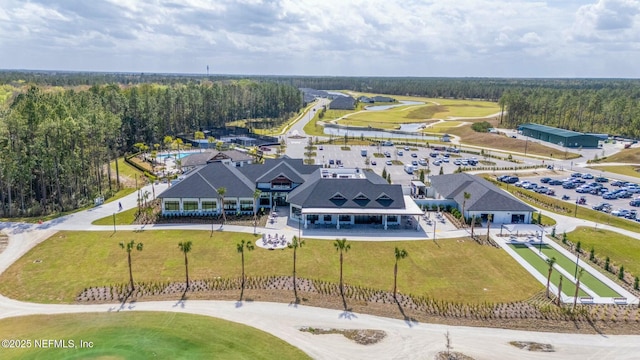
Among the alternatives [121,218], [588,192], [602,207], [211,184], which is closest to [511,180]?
[588,192]

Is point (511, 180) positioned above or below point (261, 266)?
above

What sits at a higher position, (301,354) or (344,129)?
(344,129)

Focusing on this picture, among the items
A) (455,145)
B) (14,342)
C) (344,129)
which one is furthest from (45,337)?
(344,129)

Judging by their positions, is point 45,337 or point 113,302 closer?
point 45,337

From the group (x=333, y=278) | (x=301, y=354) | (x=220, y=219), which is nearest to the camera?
(x=301, y=354)

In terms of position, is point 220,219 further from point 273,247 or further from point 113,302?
point 113,302

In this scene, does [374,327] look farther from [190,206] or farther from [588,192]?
[588,192]

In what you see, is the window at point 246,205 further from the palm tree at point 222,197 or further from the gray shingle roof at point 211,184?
the palm tree at point 222,197
